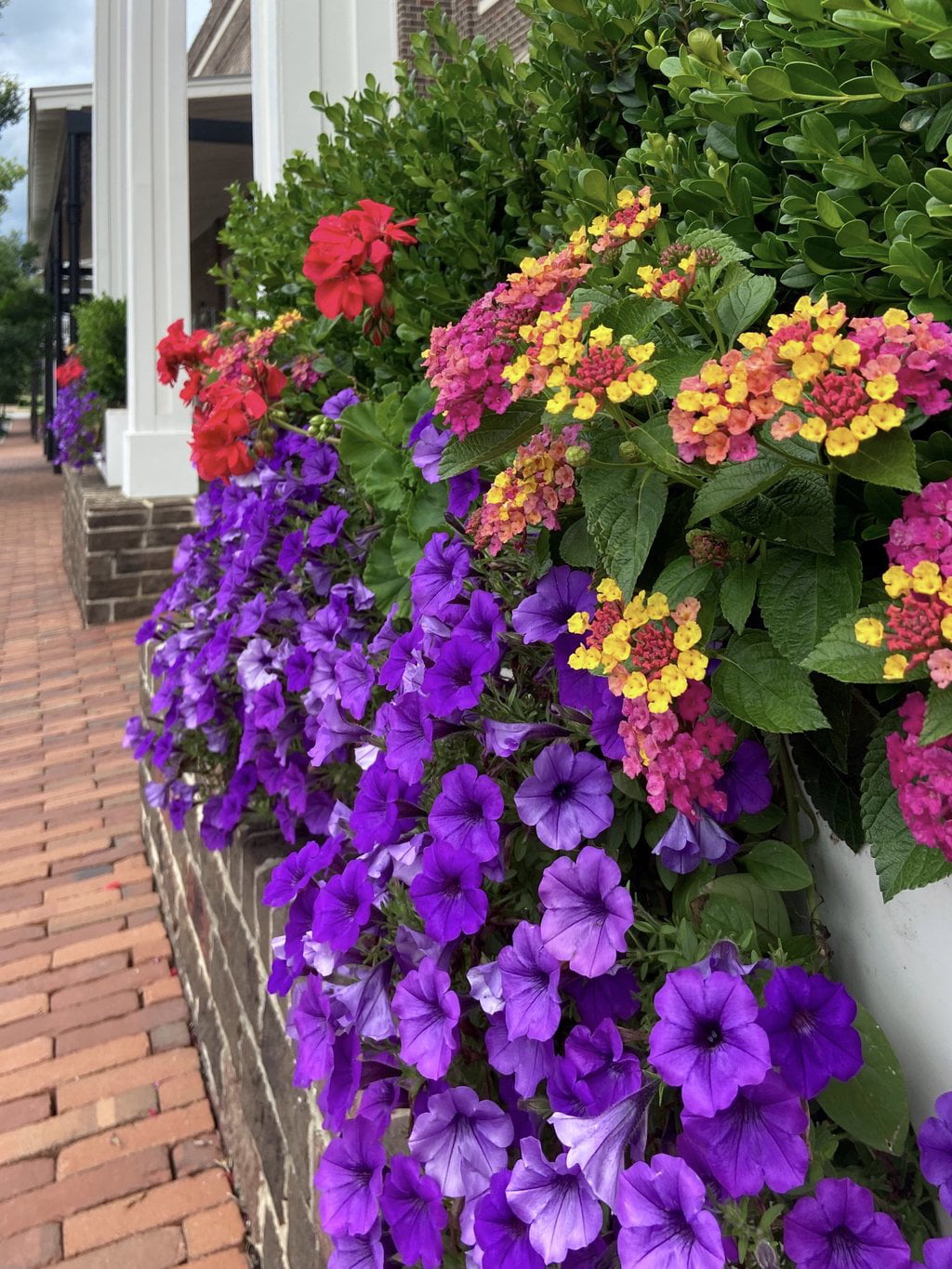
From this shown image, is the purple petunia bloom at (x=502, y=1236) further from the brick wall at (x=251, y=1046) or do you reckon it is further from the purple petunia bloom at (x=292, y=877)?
the brick wall at (x=251, y=1046)

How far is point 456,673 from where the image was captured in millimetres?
1184

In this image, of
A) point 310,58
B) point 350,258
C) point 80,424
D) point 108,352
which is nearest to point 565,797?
point 350,258

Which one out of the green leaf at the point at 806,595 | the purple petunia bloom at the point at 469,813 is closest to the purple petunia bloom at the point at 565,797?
the purple petunia bloom at the point at 469,813

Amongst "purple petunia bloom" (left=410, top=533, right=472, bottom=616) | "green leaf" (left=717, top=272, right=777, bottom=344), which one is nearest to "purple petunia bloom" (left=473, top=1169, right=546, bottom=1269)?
"purple petunia bloom" (left=410, top=533, right=472, bottom=616)

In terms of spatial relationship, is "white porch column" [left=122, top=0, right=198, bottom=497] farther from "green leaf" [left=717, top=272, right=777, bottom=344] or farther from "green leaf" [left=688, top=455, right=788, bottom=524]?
"green leaf" [left=688, top=455, right=788, bottom=524]

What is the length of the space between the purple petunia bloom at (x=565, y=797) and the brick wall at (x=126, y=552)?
5723mm

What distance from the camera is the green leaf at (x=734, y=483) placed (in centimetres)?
85

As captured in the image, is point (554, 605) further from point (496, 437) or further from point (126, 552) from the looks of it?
point (126, 552)

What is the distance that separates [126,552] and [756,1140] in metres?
6.14

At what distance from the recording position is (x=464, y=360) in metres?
1.04

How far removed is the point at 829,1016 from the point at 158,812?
2.86m

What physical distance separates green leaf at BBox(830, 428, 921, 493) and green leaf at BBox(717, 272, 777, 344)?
0.24 metres

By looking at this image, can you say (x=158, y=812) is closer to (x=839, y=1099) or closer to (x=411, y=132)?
(x=411, y=132)

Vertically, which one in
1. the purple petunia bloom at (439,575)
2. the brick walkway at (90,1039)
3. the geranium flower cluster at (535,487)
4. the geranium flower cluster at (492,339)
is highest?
the geranium flower cluster at (492,339)
